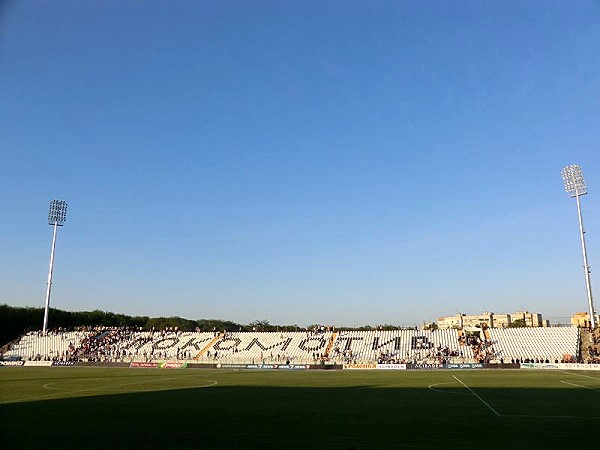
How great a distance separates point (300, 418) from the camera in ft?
74.9

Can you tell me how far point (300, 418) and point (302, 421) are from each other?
36.1 inches

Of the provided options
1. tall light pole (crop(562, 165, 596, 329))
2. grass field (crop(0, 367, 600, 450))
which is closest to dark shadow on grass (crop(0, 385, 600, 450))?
grass field (crop(0, 367, 600, 450))

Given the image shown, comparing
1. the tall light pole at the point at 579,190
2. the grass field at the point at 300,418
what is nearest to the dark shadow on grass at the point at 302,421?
the grass field at the point at 300,418

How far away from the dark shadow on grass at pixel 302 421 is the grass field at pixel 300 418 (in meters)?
0.04

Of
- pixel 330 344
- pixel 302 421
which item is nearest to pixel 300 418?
pixel 302 421

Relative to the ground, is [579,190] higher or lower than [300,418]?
higher

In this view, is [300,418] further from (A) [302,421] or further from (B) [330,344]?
(B) [330,344]

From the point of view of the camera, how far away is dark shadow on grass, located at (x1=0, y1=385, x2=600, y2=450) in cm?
1752

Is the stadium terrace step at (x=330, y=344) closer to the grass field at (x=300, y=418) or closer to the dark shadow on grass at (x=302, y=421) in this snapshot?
the grass field at (x=300, y=418)

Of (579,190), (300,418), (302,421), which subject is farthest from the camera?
(579,190)

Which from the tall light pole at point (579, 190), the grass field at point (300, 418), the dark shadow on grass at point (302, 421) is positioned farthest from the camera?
the tall light pole at point (579, 190)

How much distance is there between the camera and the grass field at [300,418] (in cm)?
1762

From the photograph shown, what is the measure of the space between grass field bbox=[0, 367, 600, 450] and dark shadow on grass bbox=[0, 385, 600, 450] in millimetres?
43

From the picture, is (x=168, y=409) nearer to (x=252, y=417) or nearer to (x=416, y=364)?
(x=252, y=417)
